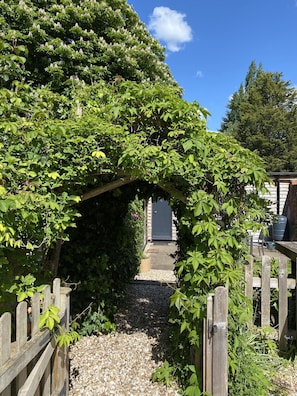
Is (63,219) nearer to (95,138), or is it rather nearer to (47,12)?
(95,138)

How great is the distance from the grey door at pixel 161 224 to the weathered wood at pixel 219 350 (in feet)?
35.0

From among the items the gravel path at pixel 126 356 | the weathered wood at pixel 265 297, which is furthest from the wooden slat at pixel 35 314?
the weathered wood at pixel 265 297

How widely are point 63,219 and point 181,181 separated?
1.00m

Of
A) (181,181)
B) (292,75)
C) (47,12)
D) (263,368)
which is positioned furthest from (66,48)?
(292,75)

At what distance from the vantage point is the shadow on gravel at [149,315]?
373 centimetres

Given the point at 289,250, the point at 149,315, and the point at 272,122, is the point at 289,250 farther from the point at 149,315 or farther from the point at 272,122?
the point at 272,122

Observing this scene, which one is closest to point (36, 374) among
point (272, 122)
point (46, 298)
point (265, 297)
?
point (46, 298)

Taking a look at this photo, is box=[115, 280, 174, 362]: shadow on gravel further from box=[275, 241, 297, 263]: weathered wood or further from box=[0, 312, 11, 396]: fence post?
box=[0, 312, 11, 396]: fence post

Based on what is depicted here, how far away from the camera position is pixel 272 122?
26688 millimetres

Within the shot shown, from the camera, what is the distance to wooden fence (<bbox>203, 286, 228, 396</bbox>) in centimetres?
221

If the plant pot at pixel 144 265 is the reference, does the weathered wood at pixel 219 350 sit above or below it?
above

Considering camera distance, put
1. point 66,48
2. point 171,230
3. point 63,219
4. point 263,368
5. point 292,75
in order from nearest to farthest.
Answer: point 63,219 < point 263,368 < point 66,48 < point 171,230 < point 292,75

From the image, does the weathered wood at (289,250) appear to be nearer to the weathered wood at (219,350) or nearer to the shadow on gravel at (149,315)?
the shadow on gravel at (149,315)

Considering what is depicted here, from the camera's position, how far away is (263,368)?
3.12 m
